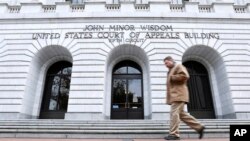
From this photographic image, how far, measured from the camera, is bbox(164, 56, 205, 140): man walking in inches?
237

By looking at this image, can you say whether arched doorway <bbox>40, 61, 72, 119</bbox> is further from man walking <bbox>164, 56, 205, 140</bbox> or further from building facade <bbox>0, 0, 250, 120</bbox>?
man walking <bbox>164, 56, 205, 140</bbox>

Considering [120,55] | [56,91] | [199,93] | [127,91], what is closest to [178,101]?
[127,91]

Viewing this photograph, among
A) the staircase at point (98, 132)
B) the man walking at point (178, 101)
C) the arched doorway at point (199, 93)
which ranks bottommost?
the staircase at point (98, 132)

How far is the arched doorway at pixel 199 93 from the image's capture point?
15.9 m

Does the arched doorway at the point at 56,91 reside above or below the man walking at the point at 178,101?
above

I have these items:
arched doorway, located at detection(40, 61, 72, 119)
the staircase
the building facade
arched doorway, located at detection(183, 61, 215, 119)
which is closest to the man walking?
the staircase

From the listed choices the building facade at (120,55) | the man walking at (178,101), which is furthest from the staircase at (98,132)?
the building facade at (120,55)

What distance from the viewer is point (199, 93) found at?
16391 millimetres

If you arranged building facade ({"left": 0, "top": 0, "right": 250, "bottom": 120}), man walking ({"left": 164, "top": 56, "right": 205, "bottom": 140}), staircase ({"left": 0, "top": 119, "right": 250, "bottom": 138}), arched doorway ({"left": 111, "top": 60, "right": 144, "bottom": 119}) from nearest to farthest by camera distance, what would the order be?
man walking ({"left": 164, "top": 56, "right": 205, "bottom": 140}) → staircase ({"left": 0, "top": 119, "right": 250, "bottom": 138}) → building facade ({"left": 0, "top": 0, "right": 250, "bottom": 120}) → arched doorway ({"left": 111, "top": 60, "right": 144, "bottom": 119})

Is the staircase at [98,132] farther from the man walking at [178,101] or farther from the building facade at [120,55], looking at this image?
the building facade at [120,55]

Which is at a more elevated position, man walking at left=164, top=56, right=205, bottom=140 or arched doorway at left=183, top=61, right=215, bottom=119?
arched doorway at left=183, top=61, right=215, bottom=119

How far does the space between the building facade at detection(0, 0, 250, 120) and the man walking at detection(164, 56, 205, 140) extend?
312 inches

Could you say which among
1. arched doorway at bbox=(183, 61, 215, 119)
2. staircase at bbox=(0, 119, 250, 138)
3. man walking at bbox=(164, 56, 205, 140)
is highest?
arched doorway at bbox=(183, 61, 215, 119)

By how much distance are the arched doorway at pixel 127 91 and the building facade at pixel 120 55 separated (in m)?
0.07
